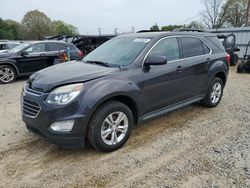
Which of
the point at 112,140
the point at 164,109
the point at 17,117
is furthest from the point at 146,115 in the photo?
the point at 17,117

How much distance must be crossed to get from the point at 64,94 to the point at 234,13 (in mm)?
38520

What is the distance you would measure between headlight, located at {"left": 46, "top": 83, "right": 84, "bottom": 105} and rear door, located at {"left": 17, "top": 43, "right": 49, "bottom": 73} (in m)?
6.47

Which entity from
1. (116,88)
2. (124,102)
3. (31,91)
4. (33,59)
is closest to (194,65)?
(124,102)

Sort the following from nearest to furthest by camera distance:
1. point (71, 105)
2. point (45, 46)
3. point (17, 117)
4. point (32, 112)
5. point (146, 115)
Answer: point (71, 105) < point (32, 112) < point (146, 115) < point (17, 117) < point (45, 46)

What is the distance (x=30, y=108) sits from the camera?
137 inches

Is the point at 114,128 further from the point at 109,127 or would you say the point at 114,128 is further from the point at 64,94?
the point at 64,94

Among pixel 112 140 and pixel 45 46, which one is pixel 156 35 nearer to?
pixel 112 140

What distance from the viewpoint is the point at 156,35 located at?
4.31 m

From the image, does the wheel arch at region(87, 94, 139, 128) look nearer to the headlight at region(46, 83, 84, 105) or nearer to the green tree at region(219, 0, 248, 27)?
the headlight at region(46, 83, 84, 105)

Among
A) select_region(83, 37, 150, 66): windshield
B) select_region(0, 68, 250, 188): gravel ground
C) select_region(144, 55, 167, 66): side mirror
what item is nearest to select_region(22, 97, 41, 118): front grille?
select_region(0, 68, 250, 188): gravel ground

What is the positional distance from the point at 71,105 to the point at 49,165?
89 centimetres

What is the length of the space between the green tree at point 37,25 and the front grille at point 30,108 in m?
46.0

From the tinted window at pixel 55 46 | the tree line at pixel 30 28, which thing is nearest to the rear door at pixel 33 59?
the tinted window at pixel 55 46

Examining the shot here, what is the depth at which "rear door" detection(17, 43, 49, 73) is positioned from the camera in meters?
9.05
